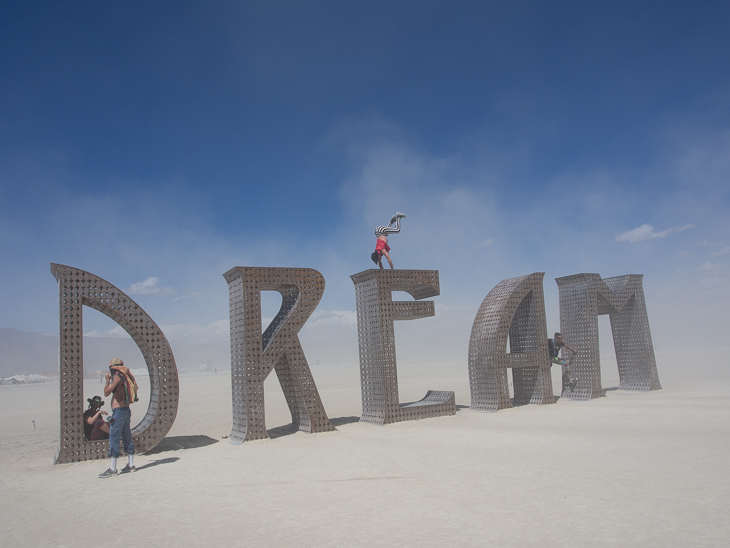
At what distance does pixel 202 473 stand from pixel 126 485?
3.50 ft

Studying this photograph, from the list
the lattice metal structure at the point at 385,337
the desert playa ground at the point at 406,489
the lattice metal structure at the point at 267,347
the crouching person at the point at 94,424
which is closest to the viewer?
the desert playa ground at the point at 406,489

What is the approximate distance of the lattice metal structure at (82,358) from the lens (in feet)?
29.5

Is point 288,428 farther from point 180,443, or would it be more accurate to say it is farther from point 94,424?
point 94,424

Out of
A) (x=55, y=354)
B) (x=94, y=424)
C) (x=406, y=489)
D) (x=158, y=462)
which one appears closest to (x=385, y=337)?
(x=158, y=462)

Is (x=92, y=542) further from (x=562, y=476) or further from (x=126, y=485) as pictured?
(x=562, y=476)

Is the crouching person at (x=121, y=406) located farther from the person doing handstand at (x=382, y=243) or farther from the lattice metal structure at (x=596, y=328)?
the lattice metal structure at (x=596, y=328)

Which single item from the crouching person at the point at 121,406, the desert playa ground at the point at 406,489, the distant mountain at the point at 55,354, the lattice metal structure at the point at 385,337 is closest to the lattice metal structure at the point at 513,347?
the lattice metal structure at the point at 385,337

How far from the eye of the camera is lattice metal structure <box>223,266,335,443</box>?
1044cm

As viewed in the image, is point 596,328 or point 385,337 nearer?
point 385,337

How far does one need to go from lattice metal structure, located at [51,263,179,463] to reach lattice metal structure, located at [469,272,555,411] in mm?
7809

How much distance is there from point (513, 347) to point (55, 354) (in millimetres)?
139021

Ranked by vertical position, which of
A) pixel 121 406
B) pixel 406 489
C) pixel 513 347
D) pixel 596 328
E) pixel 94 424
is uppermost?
pixel 596 328

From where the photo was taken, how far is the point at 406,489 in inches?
252

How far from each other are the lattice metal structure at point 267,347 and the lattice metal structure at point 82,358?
1.38m
